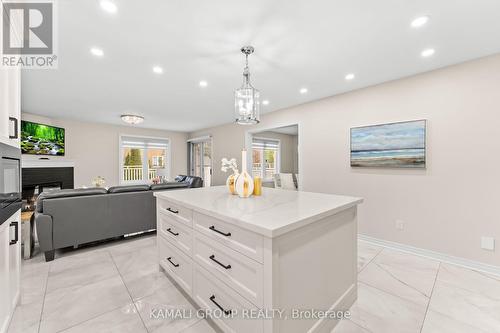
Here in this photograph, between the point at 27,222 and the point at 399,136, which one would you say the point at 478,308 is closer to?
the point at 399,136

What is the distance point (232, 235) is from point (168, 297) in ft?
3.71

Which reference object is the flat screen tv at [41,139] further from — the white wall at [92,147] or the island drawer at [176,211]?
the island drawer at [176,211]

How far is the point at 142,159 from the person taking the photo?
269 inches

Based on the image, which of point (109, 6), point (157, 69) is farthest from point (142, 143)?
point (109, 6)

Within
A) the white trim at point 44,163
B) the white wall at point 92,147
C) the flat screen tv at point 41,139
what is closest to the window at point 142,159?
the white wall at point 92,147

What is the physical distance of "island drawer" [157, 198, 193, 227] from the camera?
1.57 m

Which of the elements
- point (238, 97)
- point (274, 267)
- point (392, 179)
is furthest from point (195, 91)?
point (392, 179)

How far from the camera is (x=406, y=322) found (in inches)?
58.3

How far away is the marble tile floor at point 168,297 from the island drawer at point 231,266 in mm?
513

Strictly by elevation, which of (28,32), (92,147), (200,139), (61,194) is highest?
→ (28,32)

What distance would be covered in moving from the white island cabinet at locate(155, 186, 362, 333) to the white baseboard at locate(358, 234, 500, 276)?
5.52 feet

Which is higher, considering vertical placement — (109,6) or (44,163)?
(109,6)

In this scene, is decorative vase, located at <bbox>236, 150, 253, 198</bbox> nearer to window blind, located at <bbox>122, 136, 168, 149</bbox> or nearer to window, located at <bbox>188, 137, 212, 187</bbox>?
window, located at <bbox>188, 137, 212, 187</bbox>

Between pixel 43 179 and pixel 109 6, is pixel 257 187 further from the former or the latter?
pixel 43 179
